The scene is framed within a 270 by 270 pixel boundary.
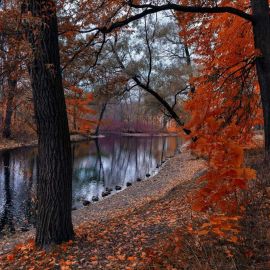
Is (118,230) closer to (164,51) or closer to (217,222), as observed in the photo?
(217,222)

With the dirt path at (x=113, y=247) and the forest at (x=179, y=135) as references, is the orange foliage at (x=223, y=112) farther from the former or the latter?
the dirt path at (x=113, y=247)

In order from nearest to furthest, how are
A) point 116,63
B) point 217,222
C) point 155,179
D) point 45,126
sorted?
point 217,222 < point 45,126 < point 116,63 < point 155,179

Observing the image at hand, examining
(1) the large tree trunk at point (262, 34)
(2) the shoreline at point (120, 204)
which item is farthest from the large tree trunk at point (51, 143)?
(1) the large tree trunk at point (262, 34)

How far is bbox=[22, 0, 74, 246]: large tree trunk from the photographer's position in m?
6.76

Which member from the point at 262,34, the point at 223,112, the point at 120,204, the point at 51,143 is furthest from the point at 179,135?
the point at 120,204

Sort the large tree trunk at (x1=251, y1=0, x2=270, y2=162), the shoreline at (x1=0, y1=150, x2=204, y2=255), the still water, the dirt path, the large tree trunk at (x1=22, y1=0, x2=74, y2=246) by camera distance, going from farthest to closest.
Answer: the still water < the shoreline at (x1=0, y1=150, x2=204, y2=255) < the large tree trunk at (x1=251, y1=0, x2=270, y2=162) < the large tree trunk at (x1=22, y1=0, x2=74, y2=246) < the dirt path

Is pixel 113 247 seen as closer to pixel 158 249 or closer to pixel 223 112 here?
pixel 158 249

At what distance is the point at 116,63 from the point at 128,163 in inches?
571

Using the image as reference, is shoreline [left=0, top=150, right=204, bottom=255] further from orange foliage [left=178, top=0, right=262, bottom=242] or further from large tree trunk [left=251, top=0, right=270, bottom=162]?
large tree trunk [left=251, top=0, right=270, bottom=162]

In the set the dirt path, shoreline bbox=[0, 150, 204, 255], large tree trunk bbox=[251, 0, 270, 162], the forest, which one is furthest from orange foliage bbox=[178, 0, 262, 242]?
shoreline bbox=[0, 150, 204, 255]

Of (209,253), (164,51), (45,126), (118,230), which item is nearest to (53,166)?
(45,126)

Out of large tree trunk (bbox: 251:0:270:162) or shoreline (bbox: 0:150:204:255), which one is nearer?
large tree trunk (bbox: 251:0:270:162)

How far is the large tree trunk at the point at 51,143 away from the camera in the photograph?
6.76 m

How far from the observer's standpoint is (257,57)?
792 cm
